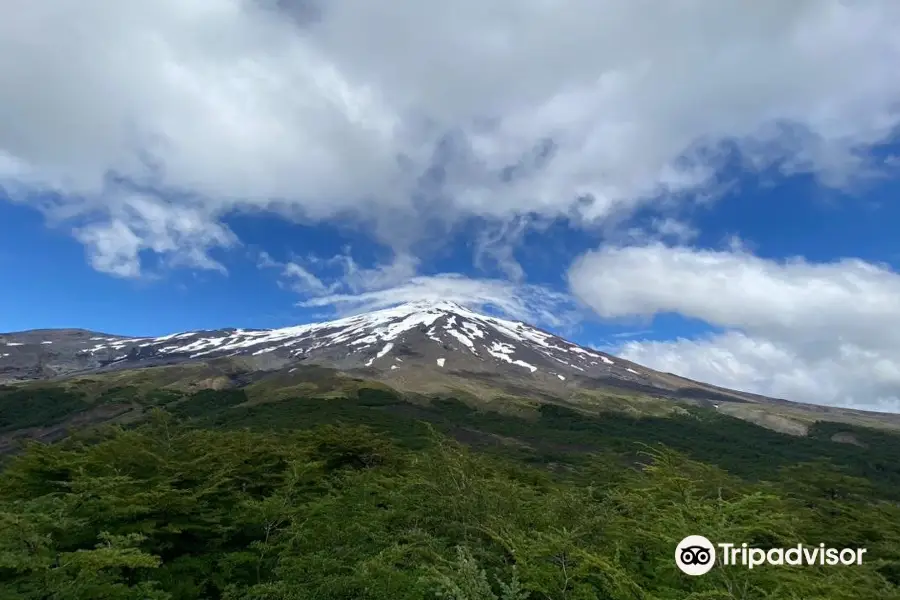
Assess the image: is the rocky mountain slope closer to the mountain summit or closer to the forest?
the mountain summit

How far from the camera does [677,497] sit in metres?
11.0

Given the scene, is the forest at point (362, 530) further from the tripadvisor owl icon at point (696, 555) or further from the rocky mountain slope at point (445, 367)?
the rocky mountain slope at point (445, 367)

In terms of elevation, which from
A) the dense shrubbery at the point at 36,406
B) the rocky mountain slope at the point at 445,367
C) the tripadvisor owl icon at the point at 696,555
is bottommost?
the tripadvisor owl icon at the point at 696,555

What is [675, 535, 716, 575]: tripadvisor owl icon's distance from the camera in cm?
746

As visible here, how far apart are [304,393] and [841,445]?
10020 cm

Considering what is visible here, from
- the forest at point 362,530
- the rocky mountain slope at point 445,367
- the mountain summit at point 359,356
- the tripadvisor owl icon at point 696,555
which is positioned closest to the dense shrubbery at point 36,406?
the rocky mountain slope at point 445,367

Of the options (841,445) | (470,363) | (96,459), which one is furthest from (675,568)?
(470,363)

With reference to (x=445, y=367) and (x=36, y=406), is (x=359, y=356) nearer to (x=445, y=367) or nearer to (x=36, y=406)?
(x=445, y=367)

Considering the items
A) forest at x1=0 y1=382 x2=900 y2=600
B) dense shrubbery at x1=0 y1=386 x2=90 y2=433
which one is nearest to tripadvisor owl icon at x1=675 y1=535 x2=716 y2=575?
forest at x1=0 y1=382 x2=900 y2=600

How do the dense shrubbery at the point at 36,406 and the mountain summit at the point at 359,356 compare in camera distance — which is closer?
the dense shrubbery at the point at 36,406

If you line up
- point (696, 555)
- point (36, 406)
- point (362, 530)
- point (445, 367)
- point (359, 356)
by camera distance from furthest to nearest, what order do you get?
point (359, 356) < point (445, 367) < point (36, 406) < point (362, 530) < point (696, 555)

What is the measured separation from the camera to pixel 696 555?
7508 mm

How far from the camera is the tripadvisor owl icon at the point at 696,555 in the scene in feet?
24.5

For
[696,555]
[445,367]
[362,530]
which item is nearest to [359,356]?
[445,367]
